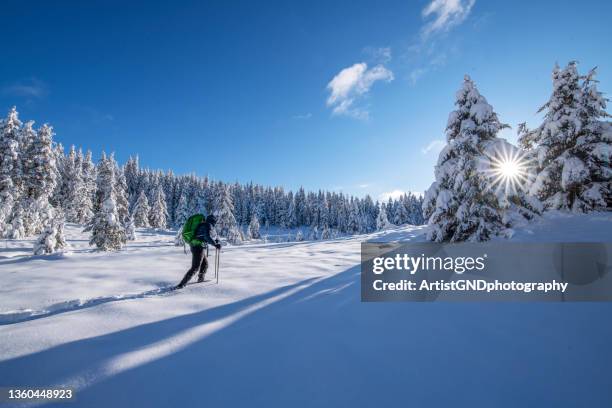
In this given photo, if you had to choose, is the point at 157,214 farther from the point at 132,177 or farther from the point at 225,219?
the point at 132,177

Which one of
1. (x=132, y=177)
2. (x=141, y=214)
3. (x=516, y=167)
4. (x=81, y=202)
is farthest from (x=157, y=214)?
(x=516, y=167)

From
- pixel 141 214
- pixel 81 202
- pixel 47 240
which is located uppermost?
pixel 81 202

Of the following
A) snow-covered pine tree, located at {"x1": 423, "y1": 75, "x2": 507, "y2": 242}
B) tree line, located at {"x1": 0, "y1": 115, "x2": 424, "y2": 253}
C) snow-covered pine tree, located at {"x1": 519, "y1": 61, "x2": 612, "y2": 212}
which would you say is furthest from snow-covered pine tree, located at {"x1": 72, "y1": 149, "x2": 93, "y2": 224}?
snow-covered pine tree, located at {"x1": 519, "y1": 61, "x2": 612, "y2": 212}

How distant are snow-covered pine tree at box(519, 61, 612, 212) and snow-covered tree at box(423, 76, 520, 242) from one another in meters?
3.03

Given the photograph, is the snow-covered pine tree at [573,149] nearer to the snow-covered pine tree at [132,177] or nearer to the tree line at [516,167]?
the tree line at [516,167]

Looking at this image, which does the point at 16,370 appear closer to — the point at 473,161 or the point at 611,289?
the point at 611,289

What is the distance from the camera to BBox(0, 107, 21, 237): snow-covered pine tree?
1002 inches

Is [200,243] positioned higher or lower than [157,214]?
lower

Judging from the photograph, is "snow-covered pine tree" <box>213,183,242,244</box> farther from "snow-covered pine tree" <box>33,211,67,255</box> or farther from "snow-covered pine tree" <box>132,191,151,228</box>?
"snow-covered pine tree" <box>33,211,67,255</box>

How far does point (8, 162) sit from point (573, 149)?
44243 mm

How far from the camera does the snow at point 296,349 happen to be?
2533mm

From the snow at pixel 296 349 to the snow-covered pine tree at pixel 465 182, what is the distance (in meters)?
7.35

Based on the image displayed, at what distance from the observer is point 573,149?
12117 millimetres

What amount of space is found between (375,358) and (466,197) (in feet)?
35.3
